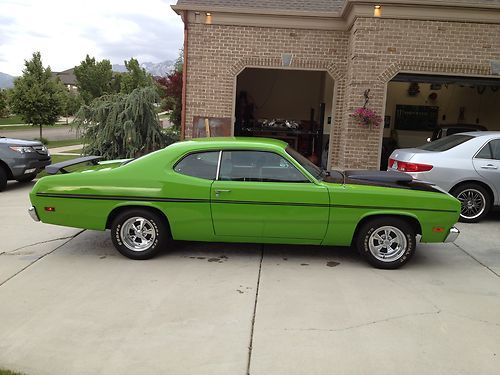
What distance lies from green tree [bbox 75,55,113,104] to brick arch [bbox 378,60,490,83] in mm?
32794

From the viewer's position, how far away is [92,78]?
128 feet

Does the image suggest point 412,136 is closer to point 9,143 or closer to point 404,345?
point 9,143

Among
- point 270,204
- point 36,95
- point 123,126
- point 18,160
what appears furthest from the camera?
point 36,95

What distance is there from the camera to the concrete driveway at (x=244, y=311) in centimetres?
332

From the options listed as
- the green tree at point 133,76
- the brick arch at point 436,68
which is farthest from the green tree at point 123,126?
the green tree at point 133,76

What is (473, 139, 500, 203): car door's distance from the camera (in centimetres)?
734

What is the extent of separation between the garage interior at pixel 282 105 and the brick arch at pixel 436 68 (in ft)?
16.1

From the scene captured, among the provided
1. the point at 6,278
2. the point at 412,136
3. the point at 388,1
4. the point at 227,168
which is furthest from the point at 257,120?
the point at 6,278

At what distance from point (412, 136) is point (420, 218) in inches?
425

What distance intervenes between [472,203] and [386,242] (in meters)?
3.08

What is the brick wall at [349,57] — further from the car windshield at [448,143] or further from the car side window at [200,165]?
the car side window at [200,165]

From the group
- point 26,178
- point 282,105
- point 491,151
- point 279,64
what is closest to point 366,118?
point 279,64

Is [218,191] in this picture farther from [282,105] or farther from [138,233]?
[282,105]

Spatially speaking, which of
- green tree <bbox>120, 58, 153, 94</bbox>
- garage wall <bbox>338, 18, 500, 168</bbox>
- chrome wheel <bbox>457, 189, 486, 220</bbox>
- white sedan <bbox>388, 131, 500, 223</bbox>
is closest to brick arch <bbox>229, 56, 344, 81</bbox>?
garage wall <bbox>338, 18, 500, 168</bbox>
